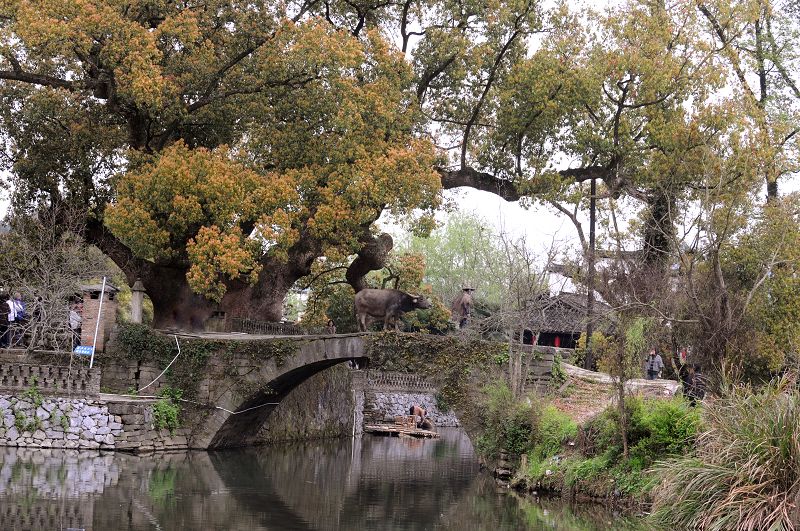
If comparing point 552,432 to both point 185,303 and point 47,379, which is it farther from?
point 47,379

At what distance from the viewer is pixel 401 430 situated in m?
38.9

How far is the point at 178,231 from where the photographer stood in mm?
26875

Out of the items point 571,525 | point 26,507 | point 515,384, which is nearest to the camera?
point 26,507

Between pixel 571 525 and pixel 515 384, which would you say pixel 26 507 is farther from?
pixel 515 384

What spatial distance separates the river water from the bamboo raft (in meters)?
10.5

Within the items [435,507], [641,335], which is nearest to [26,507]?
[435,507]

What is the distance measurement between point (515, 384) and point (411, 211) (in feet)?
19.9

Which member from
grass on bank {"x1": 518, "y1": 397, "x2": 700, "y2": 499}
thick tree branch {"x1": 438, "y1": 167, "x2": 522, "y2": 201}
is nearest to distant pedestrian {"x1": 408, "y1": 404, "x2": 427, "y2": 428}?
thick tree branch {"x1": 438, "y1": 167, "x2": 522, "y2": 201}

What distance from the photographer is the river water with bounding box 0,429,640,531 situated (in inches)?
690

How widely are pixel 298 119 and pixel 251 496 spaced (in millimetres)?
11410

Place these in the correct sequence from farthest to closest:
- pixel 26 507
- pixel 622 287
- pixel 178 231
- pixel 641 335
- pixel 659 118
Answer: pixel 622 287, pixel 659 118, pixel 178 231, pixel 641 335, pixel 26 507

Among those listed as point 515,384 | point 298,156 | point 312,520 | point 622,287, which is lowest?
point 312,520

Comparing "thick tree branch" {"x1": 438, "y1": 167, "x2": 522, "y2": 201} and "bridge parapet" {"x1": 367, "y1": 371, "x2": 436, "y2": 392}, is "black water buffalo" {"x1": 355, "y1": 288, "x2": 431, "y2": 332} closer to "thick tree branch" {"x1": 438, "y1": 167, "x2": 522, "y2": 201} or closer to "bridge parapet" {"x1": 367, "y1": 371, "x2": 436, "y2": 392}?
"thick tree branch" {"x1": 438, "y1": 167, "x2": 522, "y2": 201}

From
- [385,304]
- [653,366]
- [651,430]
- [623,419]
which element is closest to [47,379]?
[385,304]
